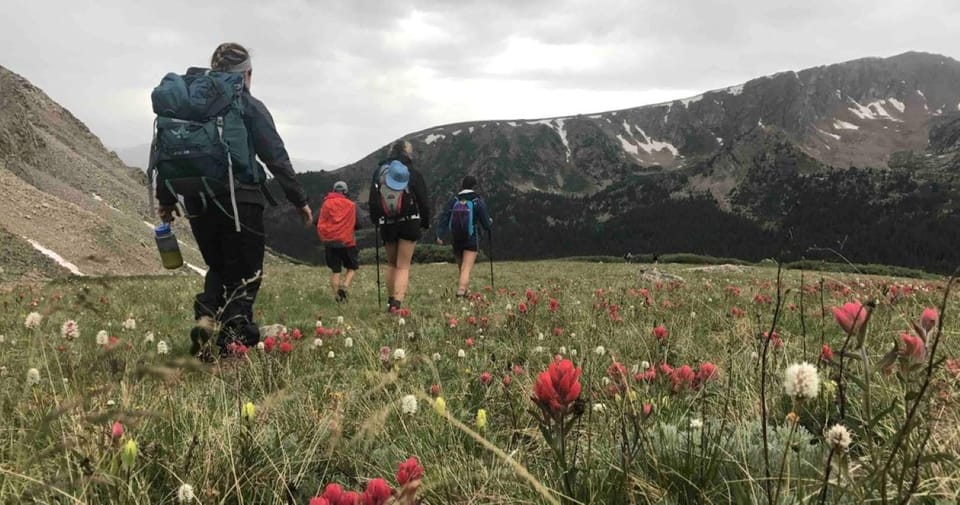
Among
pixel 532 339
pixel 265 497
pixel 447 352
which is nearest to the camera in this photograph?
pixel 265 497

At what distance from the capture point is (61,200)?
33.3 metres

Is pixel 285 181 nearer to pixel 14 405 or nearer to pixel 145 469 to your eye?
pixel 14 405

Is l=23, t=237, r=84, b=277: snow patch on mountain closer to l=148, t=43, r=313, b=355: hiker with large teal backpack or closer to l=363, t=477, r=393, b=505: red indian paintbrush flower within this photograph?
l=148, t=43, r=313, b=355: hiker with large teal backpack

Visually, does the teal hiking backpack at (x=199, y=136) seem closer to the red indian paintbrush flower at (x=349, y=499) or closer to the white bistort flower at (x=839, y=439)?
the red indian paintbrush flower at (x=349, y=499)

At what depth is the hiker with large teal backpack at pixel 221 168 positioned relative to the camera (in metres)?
5.39

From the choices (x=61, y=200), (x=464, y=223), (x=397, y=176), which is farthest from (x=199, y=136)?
(x=61, y=200)

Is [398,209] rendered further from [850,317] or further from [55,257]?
[55,257]

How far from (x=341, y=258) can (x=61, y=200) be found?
96.6 feet

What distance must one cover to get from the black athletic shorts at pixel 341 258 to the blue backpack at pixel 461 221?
8.43 feet

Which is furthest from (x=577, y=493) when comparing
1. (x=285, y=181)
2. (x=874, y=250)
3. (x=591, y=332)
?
(x=874, y=250)

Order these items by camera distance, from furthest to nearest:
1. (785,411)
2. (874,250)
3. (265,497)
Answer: (874,250), (785,411), (265,497)

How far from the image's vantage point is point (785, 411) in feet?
10.3

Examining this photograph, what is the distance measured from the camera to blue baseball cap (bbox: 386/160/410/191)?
9703mm

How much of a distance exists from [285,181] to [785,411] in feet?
17.4
